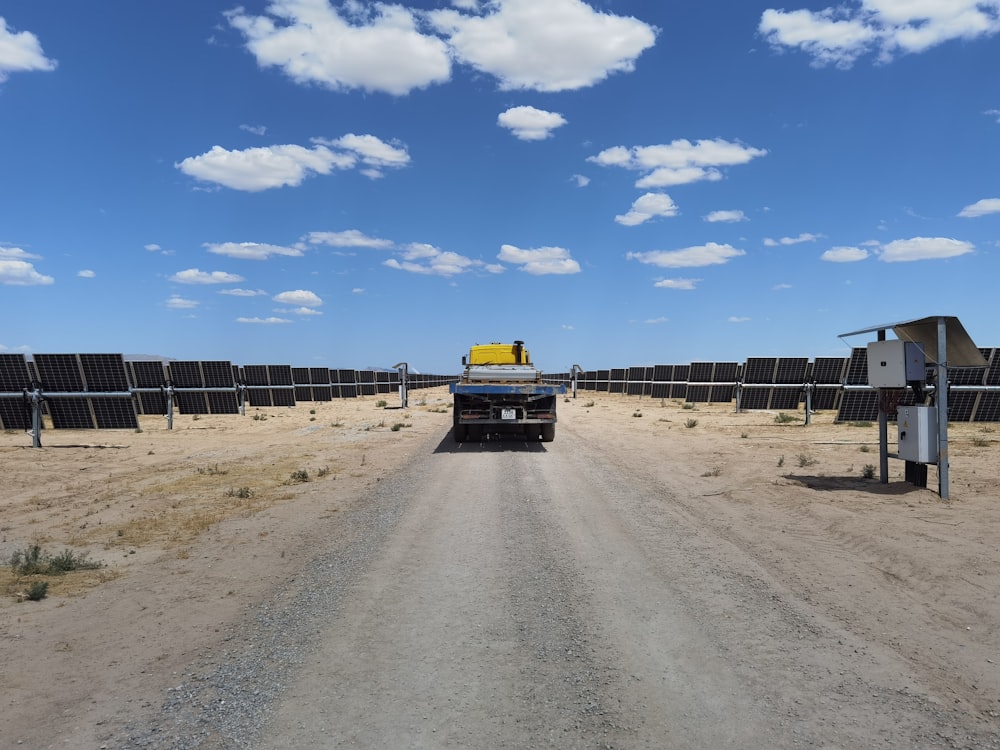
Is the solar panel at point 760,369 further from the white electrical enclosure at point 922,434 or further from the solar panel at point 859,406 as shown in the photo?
the white electrical enclosure at point 922,434

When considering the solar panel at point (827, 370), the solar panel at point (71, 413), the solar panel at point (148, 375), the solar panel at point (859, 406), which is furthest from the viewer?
the solar panel at point (148, 375)

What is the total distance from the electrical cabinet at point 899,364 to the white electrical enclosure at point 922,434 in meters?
0.53

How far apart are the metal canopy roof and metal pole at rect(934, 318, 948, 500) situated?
0.27m

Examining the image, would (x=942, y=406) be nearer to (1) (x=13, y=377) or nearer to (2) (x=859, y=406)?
A: (2) (x=859, y=406)

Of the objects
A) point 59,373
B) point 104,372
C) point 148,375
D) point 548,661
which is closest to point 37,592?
point 548,661

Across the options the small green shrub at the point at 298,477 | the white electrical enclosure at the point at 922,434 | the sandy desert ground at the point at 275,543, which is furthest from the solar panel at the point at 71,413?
the white electrical enclosure at the point at 922,434

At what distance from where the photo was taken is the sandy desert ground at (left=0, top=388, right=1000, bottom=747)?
15.5ft

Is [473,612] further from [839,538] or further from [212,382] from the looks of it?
[212,382]

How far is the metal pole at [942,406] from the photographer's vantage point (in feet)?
35.7

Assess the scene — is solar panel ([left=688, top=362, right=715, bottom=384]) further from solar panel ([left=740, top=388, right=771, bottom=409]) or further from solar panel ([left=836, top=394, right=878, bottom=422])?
solar panel ([left=836, top=394, right=878, bottom=422])

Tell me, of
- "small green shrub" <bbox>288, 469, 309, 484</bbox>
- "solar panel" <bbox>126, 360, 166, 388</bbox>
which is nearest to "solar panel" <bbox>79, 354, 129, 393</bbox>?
"solar panel" <bbox>126, 360, 166, 388</bbox>

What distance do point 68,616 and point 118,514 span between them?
504 cm

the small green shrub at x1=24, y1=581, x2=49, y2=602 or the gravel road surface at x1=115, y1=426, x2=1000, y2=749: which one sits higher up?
the small green shrub at x1=24, y1=581, x2=49, y2=602

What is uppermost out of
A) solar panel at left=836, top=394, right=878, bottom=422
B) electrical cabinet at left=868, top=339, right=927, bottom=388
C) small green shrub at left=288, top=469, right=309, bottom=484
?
electrical cabinet at left=868, top=339, right=927, bottom=388
